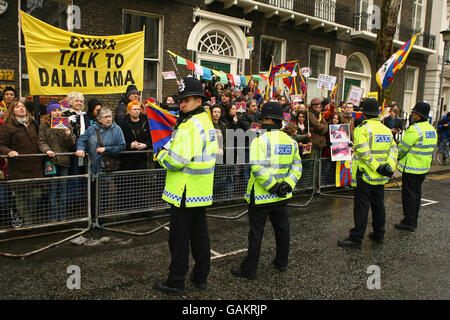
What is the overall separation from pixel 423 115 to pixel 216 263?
4.16m

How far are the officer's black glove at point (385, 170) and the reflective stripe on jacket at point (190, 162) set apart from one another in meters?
2.65

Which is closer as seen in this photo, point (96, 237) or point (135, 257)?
point (135, 257)

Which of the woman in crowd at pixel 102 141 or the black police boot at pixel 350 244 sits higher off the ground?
the woman in crowd at pixel 102 141

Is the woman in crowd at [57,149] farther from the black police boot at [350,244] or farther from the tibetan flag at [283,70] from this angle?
the tibetan flag at [283,70]

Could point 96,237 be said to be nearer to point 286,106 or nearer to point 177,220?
point 177,220

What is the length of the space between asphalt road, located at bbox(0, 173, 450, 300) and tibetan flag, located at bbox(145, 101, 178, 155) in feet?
4.35

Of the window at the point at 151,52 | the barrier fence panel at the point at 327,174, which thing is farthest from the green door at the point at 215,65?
the barrier fence panel at the point at 327,174

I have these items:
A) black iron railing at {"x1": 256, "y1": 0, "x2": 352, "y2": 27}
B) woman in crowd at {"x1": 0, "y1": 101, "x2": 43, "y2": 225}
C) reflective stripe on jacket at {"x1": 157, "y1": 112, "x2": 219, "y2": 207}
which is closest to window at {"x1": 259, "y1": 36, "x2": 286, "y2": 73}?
black iron railing at {"x1": 256, "y1": 0, "x2": 352, "y2": 27}

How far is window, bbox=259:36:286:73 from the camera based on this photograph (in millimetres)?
14797

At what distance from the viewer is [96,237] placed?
17.2 ft

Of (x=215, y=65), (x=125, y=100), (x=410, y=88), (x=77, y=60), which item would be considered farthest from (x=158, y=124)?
(x=410, y=88)

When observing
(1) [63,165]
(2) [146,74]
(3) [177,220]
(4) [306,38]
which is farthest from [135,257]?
(4) [306,38]

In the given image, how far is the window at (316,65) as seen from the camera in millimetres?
16734

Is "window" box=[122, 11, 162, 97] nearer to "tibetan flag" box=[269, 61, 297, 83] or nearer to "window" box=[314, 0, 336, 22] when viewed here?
"tibetan flag" box=[269, 61, 297, 83]
